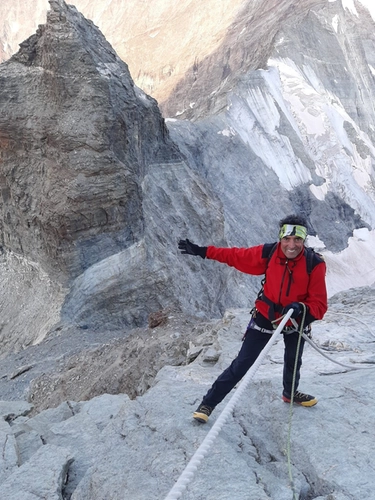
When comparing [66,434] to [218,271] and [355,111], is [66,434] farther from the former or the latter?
[355,111]

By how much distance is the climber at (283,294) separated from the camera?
380 centimetres

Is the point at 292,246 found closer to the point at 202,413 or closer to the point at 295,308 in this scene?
the point at 295,308

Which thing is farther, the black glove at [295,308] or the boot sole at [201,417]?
the boot sole at [201,417]

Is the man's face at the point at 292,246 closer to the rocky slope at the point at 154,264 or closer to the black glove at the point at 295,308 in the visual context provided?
the black glove at the point at 295,308

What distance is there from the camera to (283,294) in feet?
12.6

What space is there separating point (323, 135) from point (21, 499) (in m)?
29.5

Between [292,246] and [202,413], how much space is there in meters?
1.71

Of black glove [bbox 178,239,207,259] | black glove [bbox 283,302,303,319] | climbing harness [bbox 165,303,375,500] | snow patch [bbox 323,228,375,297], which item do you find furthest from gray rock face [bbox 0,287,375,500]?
A: snow patch [bbox 323,228,375,297]

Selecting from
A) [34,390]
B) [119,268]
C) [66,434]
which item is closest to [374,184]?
[119,268]

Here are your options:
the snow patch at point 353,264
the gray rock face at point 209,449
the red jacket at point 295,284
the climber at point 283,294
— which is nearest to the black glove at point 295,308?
the climber at point 283,294

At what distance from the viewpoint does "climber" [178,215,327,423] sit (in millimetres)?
3797

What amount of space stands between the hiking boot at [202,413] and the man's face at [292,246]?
157 centimetres

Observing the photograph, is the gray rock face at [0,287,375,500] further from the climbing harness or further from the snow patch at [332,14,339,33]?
the snow patch at [332,14,339,33]

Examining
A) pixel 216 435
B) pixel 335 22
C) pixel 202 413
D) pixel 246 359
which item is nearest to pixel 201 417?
pixel 202 413
